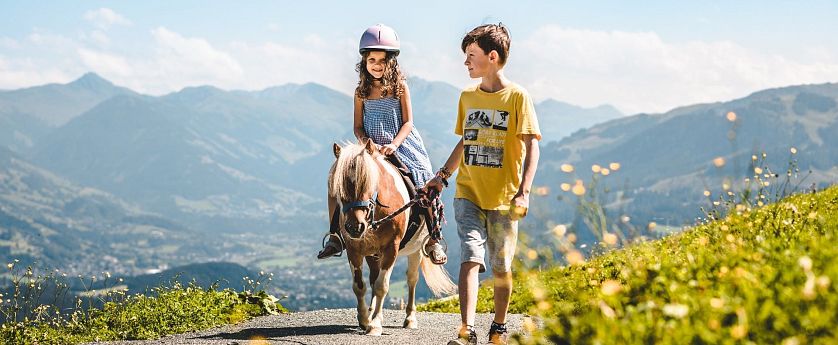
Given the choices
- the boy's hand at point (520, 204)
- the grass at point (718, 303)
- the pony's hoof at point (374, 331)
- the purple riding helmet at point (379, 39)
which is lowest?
the pony's hoof at point (374, 331)

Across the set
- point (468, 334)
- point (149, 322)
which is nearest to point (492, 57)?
point (468, 334)

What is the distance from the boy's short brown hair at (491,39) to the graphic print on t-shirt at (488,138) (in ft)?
1.68

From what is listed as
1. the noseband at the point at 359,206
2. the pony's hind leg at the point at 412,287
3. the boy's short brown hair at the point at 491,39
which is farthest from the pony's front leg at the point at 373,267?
the boy's short brown hair at the point at 491,39

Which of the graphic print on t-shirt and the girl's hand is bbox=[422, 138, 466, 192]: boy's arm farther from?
the girl's hand

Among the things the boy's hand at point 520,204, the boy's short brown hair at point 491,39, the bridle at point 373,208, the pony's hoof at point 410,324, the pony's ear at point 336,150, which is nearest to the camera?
the boy's hand at point 520,204

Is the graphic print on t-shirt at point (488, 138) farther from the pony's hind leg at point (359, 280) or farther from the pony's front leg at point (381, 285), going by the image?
the pony's hind leg at point (359, 280)

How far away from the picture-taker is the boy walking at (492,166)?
718 centimetres

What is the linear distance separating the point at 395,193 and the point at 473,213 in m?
2.33

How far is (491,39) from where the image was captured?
7.27m

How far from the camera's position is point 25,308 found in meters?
10.8

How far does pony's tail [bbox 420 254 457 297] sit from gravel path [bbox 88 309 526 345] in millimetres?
458

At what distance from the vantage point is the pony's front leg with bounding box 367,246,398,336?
A: 9.33 m

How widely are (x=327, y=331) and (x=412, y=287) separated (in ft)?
4.34

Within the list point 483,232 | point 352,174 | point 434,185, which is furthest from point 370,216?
point 483,232
